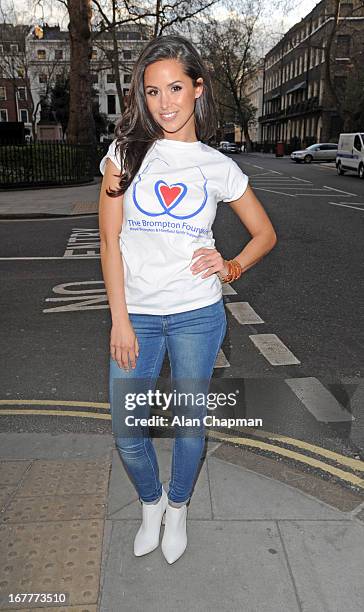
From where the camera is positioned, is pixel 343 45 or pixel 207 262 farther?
pixel 343 45

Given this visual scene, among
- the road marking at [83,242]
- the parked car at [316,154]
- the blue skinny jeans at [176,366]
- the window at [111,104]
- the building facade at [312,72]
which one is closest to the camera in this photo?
the blue skinny jeans at [176,366]

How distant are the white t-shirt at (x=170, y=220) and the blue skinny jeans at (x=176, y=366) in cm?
5

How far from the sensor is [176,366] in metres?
2.07

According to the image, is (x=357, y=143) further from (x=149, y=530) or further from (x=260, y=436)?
(x=149, y=530)

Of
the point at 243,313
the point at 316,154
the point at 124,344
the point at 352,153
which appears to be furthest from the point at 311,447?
the point at 316,154

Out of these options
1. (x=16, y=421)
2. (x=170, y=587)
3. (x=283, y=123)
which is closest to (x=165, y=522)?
(x=170, y=587)

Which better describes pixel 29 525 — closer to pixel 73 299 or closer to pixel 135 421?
pixel 135 421

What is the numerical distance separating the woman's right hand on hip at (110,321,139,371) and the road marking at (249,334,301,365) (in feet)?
8.55

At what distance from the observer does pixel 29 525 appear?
244cm

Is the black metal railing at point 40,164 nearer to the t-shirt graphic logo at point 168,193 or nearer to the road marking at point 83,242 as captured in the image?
the road marking at point 83,242

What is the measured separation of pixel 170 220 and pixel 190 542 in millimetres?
1398

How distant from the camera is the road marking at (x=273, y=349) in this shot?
450 cm

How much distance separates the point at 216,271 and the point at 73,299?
14.8ft

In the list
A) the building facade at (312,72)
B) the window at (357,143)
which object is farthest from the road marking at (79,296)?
Result: the building facade at (312,72)
